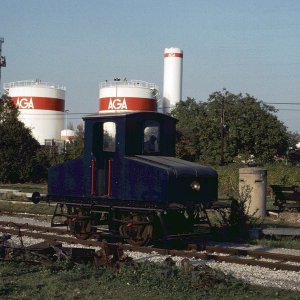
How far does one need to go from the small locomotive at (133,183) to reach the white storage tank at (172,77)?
197 feet

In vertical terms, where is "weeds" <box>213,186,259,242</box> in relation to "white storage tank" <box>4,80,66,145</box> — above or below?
below

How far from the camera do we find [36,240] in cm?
1416

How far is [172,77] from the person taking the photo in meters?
74.2

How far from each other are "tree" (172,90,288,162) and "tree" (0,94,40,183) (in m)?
17.5

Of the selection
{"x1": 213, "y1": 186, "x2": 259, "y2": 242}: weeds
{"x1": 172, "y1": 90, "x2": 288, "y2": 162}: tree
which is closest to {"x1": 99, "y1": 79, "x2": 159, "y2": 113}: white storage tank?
{"x1": 172, "y1": 90, "x2": 288, "y2": 162}: tree

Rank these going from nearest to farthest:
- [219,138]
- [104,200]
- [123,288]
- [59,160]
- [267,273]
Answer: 1. [123,288]
2. [267,273]
3. [104,200]
4. [59,160]
5. [219,138]

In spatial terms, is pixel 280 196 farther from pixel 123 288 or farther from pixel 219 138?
pixel 219 138

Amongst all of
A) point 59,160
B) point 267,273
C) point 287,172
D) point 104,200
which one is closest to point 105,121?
point 104,200

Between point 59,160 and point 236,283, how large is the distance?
4272cm

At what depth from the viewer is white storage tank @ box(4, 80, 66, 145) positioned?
68.2 meters

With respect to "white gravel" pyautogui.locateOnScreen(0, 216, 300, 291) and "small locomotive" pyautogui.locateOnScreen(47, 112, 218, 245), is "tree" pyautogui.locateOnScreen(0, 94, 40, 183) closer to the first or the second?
"small locomotive" pyautogui.locateOnScreen(47, 112, 218, 245)

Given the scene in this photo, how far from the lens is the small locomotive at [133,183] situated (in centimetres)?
1285

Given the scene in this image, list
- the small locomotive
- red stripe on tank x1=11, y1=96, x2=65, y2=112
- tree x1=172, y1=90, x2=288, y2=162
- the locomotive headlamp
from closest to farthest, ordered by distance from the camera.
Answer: the small locomotive, the locomotive headlamp, tree x1=172, y1=90, x2=288, y2=162, red stripe on tank x1=11, y1=96, x2=65, y2=112

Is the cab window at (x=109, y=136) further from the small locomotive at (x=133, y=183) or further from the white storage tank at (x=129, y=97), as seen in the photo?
the white storage tank at (x=129, y=97)
